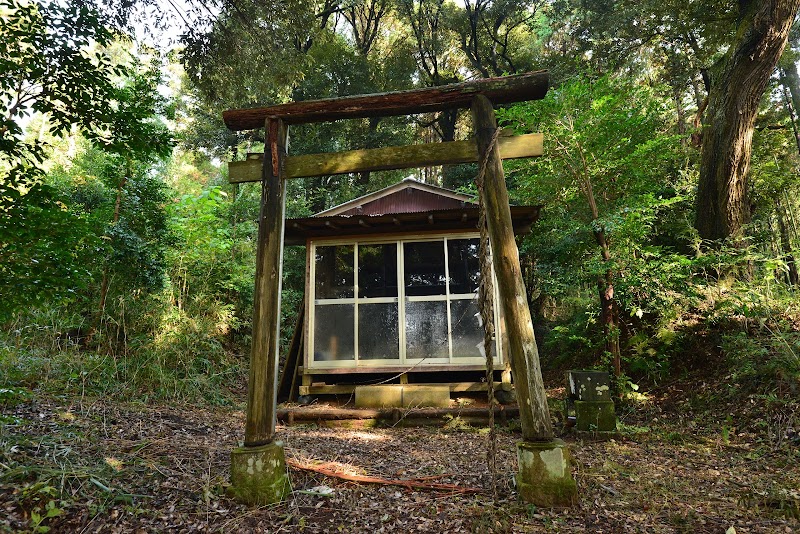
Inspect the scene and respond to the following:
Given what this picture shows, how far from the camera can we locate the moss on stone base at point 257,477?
3064 mm

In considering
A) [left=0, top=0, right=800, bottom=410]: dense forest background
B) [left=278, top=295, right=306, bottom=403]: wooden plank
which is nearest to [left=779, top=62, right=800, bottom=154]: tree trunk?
[left=0, top=0, right=800, bottom=410]: dense forest background

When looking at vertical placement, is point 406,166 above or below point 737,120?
below

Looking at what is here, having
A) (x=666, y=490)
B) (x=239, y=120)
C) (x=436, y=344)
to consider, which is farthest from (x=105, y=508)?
(x=436, y=344)

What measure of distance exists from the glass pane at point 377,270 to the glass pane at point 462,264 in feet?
3.48

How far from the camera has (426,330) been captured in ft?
23.6

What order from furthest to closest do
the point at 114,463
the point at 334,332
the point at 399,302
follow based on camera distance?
the point at 334,332, the point at 399,302, the point at 114,463

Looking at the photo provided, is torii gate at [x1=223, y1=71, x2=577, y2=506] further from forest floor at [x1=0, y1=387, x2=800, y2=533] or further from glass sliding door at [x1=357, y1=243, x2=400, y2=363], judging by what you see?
glass sliding door at [x1=357, y1=243, x2=400, y2=363]

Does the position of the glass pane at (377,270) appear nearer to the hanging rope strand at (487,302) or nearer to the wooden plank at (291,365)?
the wooden plank at (291,365)

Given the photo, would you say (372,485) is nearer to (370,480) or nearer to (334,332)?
(370,480)

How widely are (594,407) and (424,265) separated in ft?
12.3

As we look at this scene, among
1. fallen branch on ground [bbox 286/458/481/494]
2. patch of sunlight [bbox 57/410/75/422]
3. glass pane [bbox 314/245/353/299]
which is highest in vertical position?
glass pane [bbox 314/245/353/299]

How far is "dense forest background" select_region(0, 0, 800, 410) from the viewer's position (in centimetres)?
324

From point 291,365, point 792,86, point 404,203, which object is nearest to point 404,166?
point 291,365

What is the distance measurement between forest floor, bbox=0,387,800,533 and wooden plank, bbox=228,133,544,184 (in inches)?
98.5
